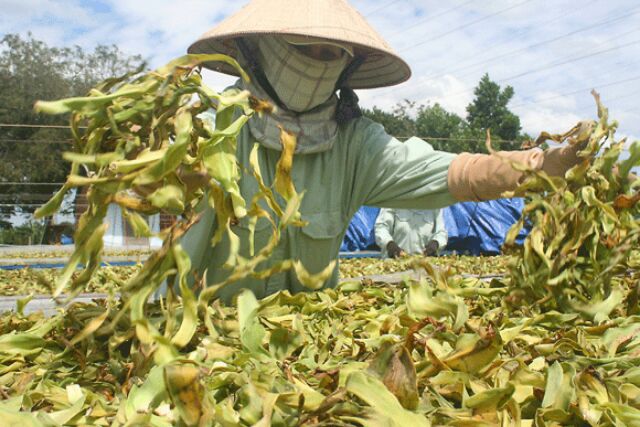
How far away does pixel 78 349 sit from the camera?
3.54 feet

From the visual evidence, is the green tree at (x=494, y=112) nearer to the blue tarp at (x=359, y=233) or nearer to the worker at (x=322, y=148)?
the blue tarp at (x=359, y=233)

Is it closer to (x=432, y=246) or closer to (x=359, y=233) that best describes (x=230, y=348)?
(x=432, y=246)

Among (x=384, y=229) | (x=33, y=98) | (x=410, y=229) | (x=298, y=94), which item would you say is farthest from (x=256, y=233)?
(x=33, y=98)

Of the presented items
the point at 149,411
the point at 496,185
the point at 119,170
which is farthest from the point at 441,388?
the point at 496,185

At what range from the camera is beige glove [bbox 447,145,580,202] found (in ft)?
5.37

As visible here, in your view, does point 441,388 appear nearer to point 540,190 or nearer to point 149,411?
point 149,411

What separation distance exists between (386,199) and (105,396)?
1344mm

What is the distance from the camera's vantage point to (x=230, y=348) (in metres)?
1.04

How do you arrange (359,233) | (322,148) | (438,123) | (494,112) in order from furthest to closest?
(438,123)
(494,112)
(359,233)
(322,148)

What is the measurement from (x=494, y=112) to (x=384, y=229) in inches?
1062

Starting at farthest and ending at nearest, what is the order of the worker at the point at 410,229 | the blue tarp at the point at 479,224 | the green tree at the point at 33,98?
the green tree at the point at 33,98 → the blue tarp at the point at 479,224 → the worker at the point at 410,229

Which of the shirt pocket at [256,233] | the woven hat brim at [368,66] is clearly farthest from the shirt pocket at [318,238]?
the woven hat brim at [368,66]

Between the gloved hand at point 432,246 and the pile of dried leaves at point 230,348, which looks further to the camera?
the gloved hand at point 432,246

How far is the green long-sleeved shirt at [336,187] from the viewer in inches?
77.0
